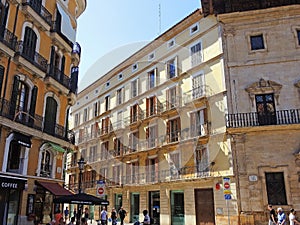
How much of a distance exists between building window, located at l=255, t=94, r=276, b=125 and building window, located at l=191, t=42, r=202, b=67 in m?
6.10

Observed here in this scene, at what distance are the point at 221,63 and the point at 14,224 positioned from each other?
16.3 m

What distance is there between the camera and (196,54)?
24.0 metres

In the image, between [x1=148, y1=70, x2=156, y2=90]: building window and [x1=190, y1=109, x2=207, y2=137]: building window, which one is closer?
[x1=190, y1=109, x2=207, y2=137]: building window

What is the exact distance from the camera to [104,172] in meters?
32.6

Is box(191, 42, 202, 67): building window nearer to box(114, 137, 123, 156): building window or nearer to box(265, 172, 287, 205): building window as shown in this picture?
box(265, 172, 287, 205): building window

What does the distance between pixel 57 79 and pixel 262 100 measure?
13.1 metres

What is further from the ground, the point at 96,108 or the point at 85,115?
the point at 96,108

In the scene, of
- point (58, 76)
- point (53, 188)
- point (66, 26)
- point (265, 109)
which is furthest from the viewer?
point (265, 109)

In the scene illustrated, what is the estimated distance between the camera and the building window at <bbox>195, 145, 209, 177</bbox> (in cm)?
2106

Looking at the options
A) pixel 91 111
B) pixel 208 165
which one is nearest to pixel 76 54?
pixel 208 165

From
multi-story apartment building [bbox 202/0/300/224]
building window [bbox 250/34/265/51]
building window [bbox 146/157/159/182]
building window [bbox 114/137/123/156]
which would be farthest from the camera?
building window [bbox 114/137/123/156]

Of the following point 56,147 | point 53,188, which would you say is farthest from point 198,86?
point 53,188

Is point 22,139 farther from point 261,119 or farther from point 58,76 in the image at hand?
point 261,119

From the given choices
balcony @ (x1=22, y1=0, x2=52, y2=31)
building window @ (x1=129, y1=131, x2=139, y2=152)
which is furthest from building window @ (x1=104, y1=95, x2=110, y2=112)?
balcony @ (x1=22, y1=0, x2=52, y2=31)
